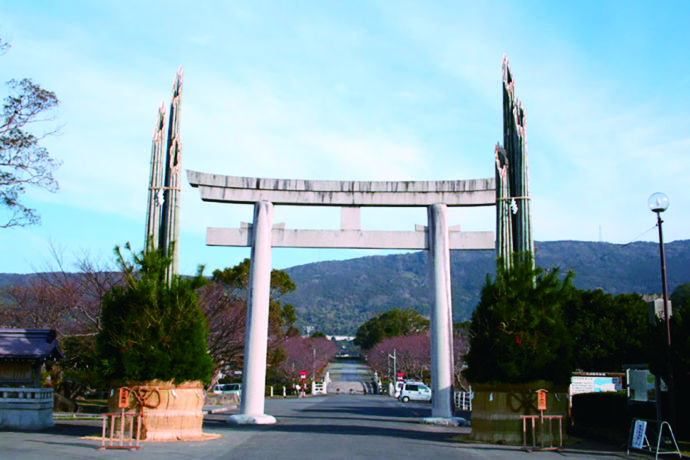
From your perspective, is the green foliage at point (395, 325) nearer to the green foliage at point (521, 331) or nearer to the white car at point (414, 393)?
the white car at point (414, 393)

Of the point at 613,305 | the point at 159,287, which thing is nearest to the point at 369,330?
the point at 613,305

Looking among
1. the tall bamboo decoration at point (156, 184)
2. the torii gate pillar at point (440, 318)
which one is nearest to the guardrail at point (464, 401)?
the torii gate pillar at point (440, 318)

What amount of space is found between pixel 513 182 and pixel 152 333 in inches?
477

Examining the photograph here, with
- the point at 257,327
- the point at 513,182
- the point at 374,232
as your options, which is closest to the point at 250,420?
the point at 257,327

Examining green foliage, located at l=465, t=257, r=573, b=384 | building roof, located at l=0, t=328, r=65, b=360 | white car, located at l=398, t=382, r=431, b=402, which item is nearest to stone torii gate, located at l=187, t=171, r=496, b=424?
green foliage, located at l=465, t=257, r=573, b=384

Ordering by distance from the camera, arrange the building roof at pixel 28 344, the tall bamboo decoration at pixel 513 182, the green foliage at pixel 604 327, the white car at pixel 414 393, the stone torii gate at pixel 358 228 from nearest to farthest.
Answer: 1. the building roof at pixel 28 344
2. the tall bamboo decoration at pixel 513 182
3. the stone torii gate at pixel 358 228
4. the white car at pixel 414 393
5. the green foliage at pixel 604 327

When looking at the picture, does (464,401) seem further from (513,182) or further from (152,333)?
(152,333)

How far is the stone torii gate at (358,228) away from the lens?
72.1 ft

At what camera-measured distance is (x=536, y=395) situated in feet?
52.6

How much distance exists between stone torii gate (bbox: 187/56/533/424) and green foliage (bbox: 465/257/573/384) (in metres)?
4.37

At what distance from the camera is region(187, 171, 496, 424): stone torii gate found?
22.0 m

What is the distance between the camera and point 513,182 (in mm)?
21328

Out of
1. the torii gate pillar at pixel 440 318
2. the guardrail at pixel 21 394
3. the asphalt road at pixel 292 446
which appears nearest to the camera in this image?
the asphalt road at pixel 292 446

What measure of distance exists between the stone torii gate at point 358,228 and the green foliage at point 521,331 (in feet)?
15.6
